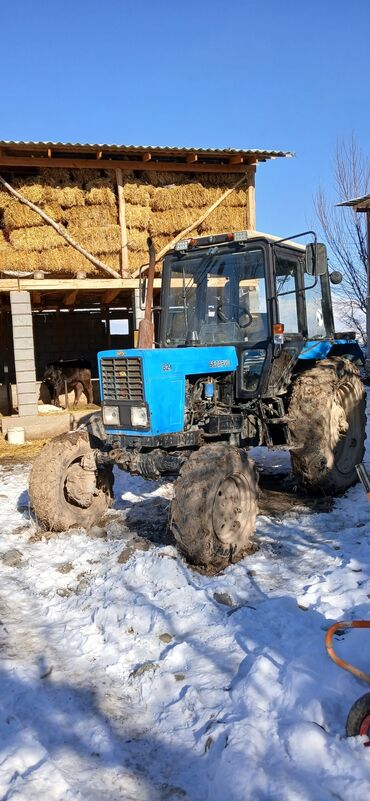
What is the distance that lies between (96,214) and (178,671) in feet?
32.4

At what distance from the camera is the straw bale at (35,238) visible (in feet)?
37.4

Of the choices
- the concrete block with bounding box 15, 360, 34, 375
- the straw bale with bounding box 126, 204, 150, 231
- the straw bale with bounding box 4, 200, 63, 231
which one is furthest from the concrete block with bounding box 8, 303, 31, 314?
the straw bale with bounding box 126, 204, 150, 231

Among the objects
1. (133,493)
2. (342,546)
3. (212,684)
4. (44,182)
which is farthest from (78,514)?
(44,182)

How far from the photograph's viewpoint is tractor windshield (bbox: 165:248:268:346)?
554cm

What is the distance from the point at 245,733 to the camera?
2684 millimetres

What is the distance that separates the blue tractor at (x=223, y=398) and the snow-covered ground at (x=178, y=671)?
470 mm

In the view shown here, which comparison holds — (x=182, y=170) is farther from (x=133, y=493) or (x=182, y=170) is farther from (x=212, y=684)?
(x=212, y=684)

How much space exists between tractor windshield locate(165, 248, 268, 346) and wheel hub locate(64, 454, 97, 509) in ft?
4.51

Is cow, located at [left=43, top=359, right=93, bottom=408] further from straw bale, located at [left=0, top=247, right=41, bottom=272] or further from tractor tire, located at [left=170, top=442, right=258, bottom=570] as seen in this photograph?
tractor tire, located at [left=170, top=442, right=258, bottom=570]

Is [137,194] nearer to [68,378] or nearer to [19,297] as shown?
[19,297]

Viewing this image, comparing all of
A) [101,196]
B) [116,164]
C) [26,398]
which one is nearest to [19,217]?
[101,196]

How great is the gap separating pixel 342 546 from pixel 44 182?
914 centimetres

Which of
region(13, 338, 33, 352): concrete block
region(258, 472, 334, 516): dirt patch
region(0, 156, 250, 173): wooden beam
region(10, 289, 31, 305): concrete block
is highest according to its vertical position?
region(0, 156, 250, 173): wooden beam

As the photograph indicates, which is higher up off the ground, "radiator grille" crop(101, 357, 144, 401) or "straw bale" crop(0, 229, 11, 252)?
"straw bale" crop(0, 229, 11, 252)
